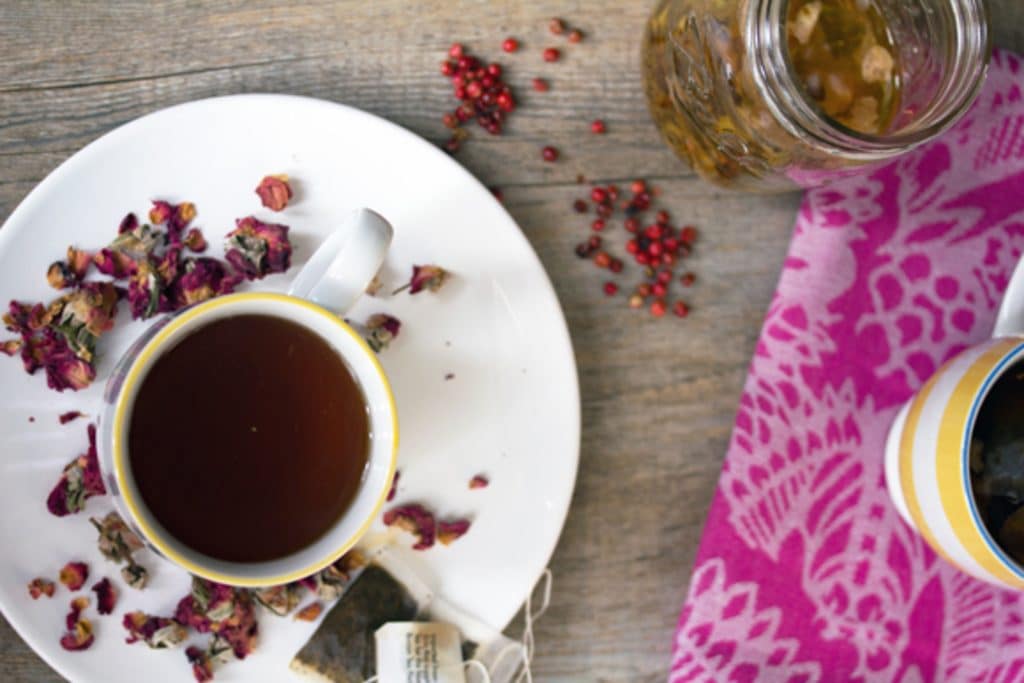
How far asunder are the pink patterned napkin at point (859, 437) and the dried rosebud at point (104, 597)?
61cm

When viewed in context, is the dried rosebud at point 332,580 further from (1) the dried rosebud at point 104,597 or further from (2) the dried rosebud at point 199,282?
(2) the dried rosebud at point 199,282

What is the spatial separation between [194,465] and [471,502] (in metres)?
0.29

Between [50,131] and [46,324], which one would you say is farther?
[50,131]

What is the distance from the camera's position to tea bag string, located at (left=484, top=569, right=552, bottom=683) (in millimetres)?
1046

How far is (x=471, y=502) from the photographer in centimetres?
102

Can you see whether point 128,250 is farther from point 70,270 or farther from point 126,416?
point 126,416

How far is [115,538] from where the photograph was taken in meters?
0.94

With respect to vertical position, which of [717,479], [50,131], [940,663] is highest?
[50,131]

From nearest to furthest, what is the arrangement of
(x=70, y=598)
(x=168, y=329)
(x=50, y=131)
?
(x=168, y=329) → (x=70, y=598) → (x=50, y=131)

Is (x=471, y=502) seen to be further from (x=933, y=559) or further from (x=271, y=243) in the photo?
(x=933, y=559)

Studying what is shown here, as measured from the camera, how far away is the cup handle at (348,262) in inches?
31.8

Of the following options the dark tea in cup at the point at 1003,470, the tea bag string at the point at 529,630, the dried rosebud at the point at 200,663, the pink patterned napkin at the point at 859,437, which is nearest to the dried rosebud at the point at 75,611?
the dried rosebud at the point at 200,663

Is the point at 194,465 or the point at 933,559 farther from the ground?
the point at 194,465

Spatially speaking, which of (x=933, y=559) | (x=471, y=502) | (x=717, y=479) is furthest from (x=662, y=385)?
(x=933, y=559)
